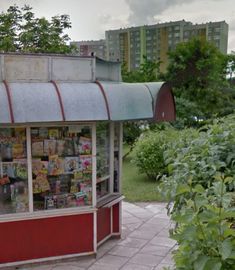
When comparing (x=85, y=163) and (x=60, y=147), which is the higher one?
(x=60, y=147)

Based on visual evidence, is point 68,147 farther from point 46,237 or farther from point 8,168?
point 46,237

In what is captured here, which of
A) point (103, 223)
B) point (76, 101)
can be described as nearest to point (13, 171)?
point (76, 101)

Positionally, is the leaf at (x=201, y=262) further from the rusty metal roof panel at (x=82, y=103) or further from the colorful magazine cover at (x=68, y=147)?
the colorful magazine cover at (x=68, y=147)

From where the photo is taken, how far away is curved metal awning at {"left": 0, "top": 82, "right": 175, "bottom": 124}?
414 centimetres

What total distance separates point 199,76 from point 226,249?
17128 mm

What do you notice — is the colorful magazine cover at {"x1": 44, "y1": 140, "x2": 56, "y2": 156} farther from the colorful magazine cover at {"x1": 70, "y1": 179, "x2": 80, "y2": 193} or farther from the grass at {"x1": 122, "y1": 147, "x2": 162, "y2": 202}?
the grass at {"x1": 122, "y1": 147, "x2": 162, "y2": 202}

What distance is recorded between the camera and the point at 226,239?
143cm

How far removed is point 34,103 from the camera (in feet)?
13.8

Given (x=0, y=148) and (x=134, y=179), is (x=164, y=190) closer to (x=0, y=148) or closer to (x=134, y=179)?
(x=0, y=148)

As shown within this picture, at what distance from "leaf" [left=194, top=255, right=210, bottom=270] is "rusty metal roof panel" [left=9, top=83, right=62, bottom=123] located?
306 cm

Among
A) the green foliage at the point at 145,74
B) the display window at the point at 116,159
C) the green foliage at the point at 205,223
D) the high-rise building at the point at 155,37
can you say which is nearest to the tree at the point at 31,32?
the green foliage at the point at 145,74

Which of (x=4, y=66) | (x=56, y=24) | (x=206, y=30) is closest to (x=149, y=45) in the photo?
(x=206, y=30)

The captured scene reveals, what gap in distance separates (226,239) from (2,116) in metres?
3.21

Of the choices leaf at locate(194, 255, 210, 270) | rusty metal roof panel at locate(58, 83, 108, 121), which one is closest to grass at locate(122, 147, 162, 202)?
rusty metal roof panel at locate(58, 83, 108, 121)
